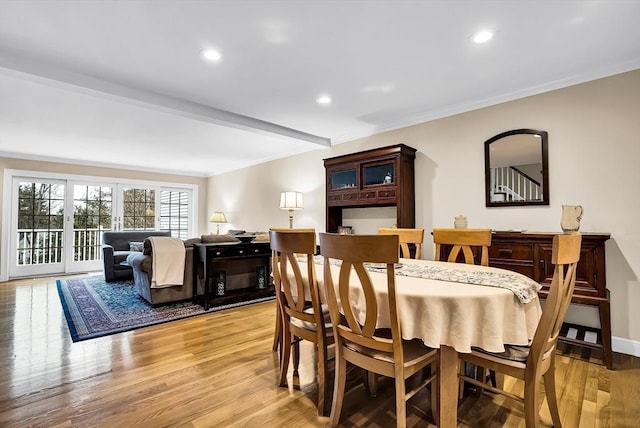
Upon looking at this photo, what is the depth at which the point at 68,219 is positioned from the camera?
6.12m

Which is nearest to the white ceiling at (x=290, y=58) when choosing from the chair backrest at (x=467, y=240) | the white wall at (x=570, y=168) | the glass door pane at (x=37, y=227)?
the white wall at (x=570, y=168)

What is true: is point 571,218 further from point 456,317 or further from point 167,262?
point 167,262

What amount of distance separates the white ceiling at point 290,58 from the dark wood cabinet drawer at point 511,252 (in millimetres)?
1514

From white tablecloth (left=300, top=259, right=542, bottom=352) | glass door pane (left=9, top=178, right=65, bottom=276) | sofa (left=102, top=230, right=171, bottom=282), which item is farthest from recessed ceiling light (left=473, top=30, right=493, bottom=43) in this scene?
glass door pane (left=9, top=178, right=65, bottom=276)

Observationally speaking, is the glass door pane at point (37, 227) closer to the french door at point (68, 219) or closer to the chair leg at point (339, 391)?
the french door at point (68, 219)

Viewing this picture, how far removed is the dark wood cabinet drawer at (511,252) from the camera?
259cm

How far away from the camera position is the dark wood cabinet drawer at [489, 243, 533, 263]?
2592 mm

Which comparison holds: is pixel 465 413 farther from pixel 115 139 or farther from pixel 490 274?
pixel 115 139

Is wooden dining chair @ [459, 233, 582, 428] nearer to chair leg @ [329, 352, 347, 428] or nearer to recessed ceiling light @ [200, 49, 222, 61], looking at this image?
chair leg @ [329, 352, 347, 428]

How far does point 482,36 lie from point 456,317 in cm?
200

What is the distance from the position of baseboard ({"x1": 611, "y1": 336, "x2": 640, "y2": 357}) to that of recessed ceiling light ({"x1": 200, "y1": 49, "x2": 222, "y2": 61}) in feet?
13.0

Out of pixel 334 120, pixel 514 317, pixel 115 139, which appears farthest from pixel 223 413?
pixel 115 139

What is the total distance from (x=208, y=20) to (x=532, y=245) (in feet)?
9.78

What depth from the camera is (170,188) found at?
24.9 ft
